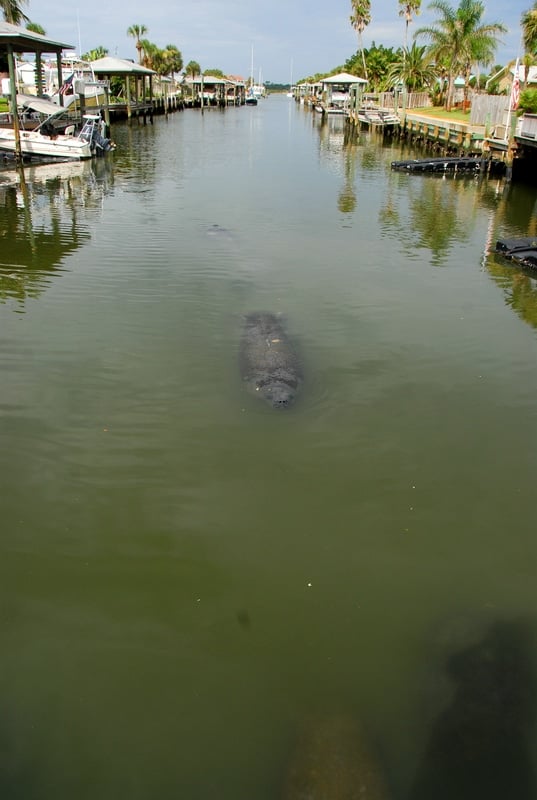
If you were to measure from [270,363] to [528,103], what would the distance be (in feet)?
99.1

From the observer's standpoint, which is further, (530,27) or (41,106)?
(530,27)

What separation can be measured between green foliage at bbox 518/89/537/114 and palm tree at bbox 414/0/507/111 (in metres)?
24.8

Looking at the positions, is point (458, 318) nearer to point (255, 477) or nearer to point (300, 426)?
point (300, 426)

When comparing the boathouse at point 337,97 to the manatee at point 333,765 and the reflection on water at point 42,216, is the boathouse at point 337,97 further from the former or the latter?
the manatee at point 333,765

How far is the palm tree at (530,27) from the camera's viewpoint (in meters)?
37.2

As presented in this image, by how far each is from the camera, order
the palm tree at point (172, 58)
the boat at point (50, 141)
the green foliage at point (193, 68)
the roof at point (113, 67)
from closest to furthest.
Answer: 1. the boat at point (50, 141)
2. the roof at point (113, 67)
3. the palm tree at point (172, 58)
4. the green foliage at point (193, 68)

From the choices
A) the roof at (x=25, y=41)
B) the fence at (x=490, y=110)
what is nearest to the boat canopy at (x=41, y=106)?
the roof at (x=25, y=41)

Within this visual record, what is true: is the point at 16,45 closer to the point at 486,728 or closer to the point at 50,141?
the point at 50,141

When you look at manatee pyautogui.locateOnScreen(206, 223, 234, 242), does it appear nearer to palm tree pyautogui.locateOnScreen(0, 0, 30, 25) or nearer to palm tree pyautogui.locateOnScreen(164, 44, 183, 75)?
palm tree pyautogui.locateOnScreen(0, 0, 30, 25)

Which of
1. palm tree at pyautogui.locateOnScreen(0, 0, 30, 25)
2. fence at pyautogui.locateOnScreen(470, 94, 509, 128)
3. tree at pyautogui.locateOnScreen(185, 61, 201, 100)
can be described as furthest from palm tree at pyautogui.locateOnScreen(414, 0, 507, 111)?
tree at pyautogui.locateOnScreen(185, 61, 201, 100)

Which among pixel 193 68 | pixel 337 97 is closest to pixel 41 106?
pixel 337 97

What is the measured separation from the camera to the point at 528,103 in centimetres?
3180

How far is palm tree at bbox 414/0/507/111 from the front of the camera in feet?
178

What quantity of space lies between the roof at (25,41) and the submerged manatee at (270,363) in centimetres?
2303
